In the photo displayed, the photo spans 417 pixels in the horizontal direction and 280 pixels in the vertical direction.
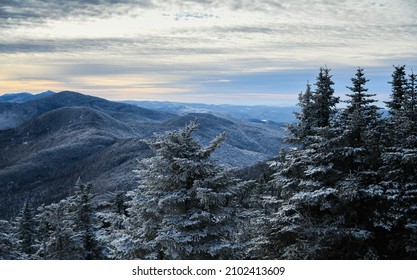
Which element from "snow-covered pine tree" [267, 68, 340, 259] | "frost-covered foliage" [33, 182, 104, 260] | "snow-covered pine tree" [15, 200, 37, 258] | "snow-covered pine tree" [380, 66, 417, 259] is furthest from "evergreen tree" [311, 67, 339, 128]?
"snow-covered pine tree" [15, 200, 37, 258]

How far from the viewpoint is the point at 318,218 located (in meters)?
13.2

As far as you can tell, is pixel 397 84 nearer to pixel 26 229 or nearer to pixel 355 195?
pixel 355 195

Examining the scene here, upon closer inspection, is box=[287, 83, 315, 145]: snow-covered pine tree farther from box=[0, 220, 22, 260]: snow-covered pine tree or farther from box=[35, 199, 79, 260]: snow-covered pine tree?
box=[0, 220, 22, 260]: snow-covered pine tree

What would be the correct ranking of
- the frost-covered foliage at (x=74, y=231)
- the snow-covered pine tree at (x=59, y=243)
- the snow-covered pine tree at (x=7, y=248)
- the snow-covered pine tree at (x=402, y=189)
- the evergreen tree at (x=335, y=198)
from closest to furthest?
the snow-covered pine tree at (x=402, y=189) → the evergreen tree at (x=335, y=198) → the snow-covered pine tree at (x=7, y=248) → the snow-covered pine tree at (x=59, y=243) → the frost-covered foliage at (x=74, y=231)

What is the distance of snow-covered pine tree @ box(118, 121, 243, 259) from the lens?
1161 centimetres

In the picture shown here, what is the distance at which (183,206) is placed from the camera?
12.3 m

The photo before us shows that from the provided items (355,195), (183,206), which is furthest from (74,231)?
(355,195)

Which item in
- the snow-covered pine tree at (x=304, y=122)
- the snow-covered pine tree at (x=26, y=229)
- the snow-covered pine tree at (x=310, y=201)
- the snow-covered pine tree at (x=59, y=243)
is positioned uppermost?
the snow-covered pine tree at (x=304, y=122)

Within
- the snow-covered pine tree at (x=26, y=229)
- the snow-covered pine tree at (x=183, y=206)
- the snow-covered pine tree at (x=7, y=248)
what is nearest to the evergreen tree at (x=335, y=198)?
the snow-covered pine tree at (x=183, y=206)

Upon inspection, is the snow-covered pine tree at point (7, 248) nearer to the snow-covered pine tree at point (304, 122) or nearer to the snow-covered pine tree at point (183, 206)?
the snow-covered pine tree at point (183, 206)

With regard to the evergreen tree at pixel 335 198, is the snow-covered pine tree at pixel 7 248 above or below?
below

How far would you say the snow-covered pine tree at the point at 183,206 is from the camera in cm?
1161

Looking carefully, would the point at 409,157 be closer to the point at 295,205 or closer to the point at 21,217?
the point at 295,205
